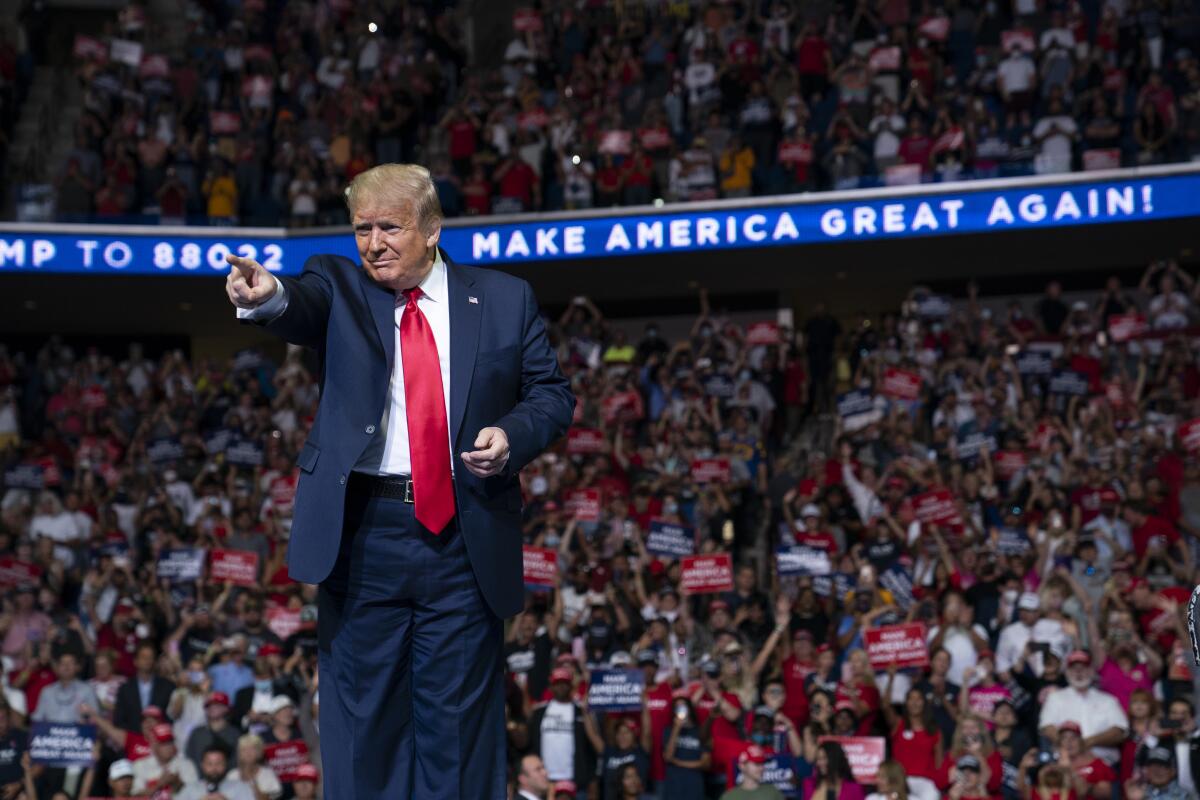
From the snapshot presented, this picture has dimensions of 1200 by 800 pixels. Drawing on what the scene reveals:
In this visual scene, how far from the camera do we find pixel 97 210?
1599 centimetres

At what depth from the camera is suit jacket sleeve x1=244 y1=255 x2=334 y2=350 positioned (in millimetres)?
2773

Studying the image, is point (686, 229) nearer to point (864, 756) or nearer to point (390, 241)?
point (864, 756)

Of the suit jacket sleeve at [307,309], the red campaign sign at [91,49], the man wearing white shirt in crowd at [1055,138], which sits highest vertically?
the red campaign sign at [91,49]

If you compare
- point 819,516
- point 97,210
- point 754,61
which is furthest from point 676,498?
point 97,210

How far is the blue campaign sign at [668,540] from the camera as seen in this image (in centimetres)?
1113

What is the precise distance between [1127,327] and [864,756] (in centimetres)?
638

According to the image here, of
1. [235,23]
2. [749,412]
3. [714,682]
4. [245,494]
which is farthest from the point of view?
[235,23]

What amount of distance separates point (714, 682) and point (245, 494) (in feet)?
16.6

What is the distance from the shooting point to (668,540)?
36.6 ft

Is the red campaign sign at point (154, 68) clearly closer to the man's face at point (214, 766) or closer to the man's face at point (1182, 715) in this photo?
the man's face at point (214, 766)

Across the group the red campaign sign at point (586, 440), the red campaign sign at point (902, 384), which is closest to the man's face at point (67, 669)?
the red campaign sign at point (586, 440)

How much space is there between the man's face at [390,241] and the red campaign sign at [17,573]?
9868 mm

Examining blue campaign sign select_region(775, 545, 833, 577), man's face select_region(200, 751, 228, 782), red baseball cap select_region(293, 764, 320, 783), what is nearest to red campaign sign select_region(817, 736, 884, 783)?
blue campaign sign select_region(775, 545, 833, 577)

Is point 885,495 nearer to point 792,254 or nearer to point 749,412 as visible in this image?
point 749,412
